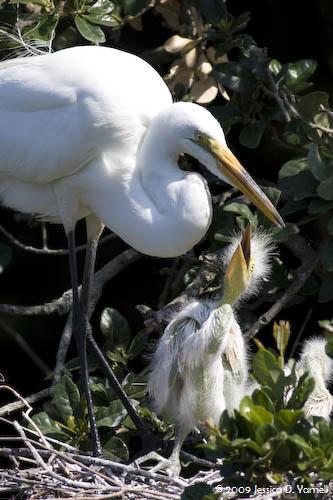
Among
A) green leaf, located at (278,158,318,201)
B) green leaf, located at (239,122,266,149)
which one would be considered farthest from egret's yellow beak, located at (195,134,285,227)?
green leaf, located at (239,122,266,149)

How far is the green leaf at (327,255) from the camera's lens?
3352 mm

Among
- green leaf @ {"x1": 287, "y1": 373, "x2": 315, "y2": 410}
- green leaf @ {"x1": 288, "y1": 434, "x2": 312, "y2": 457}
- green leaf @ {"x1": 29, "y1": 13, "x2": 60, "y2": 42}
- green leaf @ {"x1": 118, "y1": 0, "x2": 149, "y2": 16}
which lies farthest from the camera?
green leaf @ {"x1": 118, "y1": 0, "x2": 149, "y2": 16}

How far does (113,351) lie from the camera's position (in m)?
3.61

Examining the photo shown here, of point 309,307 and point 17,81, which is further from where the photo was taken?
point 309,307

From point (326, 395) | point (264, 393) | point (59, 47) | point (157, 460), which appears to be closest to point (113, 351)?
point (157, 460)

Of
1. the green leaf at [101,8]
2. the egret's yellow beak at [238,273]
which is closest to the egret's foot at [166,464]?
the egret's yellow beak at [238,273]

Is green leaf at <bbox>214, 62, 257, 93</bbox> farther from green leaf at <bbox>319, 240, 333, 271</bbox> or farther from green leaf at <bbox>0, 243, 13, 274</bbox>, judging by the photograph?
green leaf at <bbox>0, 243, 13, 274</bbox>

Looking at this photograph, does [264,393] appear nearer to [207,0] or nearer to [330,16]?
[207,0]

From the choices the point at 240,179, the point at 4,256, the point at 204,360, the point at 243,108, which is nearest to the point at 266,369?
the point at 204,360

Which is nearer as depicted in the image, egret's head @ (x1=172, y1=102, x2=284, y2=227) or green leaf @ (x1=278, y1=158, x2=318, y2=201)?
egret's head @ (x1=172, y1=102, x2=284, y2=227)

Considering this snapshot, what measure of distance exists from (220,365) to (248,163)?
1.42 meters

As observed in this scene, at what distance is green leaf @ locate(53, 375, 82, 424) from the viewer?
A: 331 centimetres

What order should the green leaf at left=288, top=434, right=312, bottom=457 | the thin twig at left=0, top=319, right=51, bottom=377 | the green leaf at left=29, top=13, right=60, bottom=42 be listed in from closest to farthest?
the green leaf at left=288, top=434, right=312, bottom=457
the green leaf at left=29, top=13, right=60, bottom=42
the thin twig at left=0, top=319, right=51, bottom=377

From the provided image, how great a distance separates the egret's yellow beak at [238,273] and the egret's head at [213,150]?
0.29 ft
